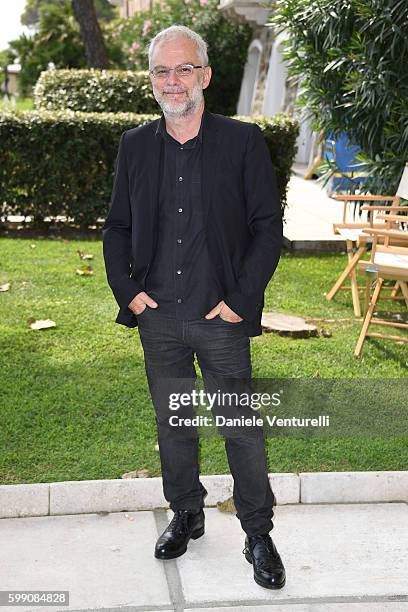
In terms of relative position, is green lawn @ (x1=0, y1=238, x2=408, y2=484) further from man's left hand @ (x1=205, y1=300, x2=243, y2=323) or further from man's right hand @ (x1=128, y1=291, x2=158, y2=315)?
man's left hand @ (x1=205, y1=300, x2=243, y2=323)

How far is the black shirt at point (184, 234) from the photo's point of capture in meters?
3.65

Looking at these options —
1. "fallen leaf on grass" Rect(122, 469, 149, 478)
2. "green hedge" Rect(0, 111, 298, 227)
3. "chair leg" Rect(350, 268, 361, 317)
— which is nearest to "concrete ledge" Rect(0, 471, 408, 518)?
"fallen leaf on grass" Rect(122, 469, 149, 478)

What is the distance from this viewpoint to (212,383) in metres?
3.85

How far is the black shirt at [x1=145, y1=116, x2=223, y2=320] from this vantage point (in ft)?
12.0

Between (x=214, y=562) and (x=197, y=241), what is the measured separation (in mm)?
1349

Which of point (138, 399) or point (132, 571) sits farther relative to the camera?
point (138, 399)

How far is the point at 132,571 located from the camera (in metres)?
3.94

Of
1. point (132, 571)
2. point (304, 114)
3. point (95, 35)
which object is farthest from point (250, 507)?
point (95, 35)

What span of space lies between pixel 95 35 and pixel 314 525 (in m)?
18.3

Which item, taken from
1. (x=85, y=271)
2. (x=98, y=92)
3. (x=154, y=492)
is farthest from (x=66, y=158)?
(x=154, y=492)

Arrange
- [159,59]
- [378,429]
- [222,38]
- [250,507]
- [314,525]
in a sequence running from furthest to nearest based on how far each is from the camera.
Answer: [222,38] < [378,429] < [314,525] < [250,507] < [159,59]

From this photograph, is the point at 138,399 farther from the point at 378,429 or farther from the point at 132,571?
the point at 132,571

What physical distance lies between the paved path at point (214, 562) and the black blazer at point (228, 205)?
1009mm

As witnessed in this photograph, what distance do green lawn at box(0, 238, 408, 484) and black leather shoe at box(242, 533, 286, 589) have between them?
983mm
